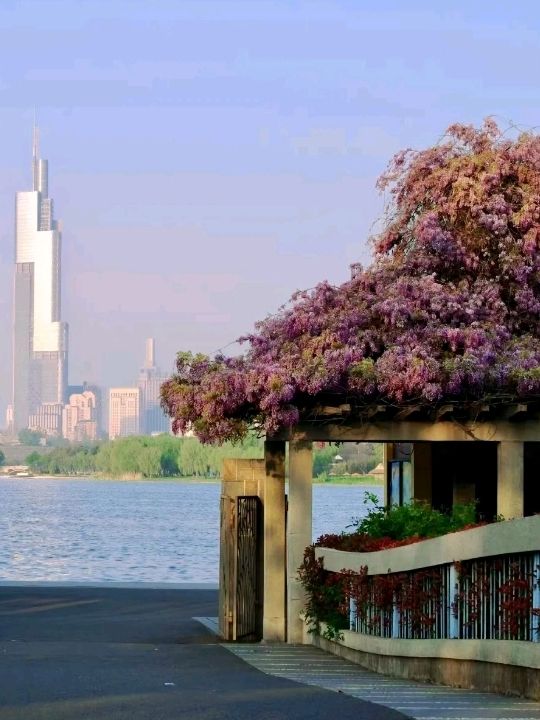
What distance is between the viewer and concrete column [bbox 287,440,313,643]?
63.6ft

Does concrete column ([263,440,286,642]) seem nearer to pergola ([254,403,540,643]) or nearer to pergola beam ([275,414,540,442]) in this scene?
pergola ([254,403,540,643])

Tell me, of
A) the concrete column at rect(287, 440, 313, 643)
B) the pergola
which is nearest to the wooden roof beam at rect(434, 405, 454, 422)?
the pergola

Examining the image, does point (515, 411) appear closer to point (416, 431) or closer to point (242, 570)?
point (416, 431)

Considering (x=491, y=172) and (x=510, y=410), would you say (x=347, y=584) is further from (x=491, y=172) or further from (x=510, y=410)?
(x=491, y=172)

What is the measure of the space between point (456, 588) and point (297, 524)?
5909 mm

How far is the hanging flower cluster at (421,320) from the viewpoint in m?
19.2

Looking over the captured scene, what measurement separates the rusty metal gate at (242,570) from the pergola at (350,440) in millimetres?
424

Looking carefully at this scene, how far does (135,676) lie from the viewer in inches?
520

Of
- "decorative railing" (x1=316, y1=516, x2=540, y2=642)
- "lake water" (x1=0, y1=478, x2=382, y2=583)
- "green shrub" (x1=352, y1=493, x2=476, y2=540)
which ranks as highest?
"green shrub" (x1=352, y1=493, x2=476, y2=540)

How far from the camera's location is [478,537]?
13094 mm

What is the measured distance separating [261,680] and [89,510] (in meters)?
108

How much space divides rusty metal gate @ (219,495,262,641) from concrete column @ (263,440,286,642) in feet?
0.94

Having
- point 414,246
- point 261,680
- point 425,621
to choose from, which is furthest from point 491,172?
point 261,680

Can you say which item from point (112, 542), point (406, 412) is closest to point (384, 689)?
point (406, 412)
